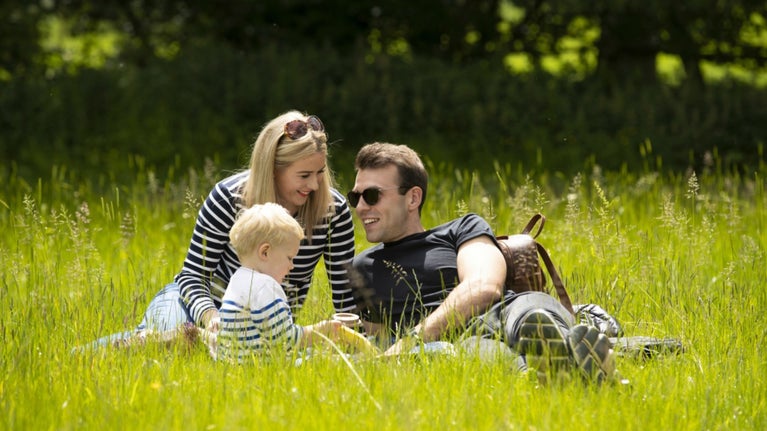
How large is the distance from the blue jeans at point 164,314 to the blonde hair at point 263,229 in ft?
1.89

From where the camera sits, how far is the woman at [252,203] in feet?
17.3

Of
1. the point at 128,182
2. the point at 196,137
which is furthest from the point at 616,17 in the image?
the point at 128,182

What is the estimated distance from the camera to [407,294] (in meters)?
5.47

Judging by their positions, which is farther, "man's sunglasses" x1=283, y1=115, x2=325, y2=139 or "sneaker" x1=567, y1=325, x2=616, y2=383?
"man's sunglasses" x1=283, y1=115, x2=325, y2=139

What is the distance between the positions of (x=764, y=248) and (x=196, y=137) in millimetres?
6213

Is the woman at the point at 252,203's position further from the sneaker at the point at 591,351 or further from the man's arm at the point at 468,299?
the sneaker at the point at 591,351

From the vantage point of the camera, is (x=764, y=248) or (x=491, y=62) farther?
(x=491, y=62)

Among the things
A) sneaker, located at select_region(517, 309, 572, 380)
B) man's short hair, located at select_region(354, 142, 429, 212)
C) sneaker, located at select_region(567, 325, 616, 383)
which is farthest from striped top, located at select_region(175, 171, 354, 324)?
sneaker, located at select_region(567, 325, 616, 383)

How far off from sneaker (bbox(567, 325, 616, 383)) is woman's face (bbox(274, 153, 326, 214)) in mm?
1648

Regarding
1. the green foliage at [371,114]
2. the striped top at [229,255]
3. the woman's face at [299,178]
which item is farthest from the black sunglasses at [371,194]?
the green foliage at [371,114]

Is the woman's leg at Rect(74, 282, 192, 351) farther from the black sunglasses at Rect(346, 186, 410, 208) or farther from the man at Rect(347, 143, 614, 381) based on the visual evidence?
the black sunglasses at Rect(346, 186, 410, 208)

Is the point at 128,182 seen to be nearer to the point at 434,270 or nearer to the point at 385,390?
the point at 434,270

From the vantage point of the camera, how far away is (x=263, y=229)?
15.1 feet

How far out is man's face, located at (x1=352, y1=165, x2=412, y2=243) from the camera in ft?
18.3
